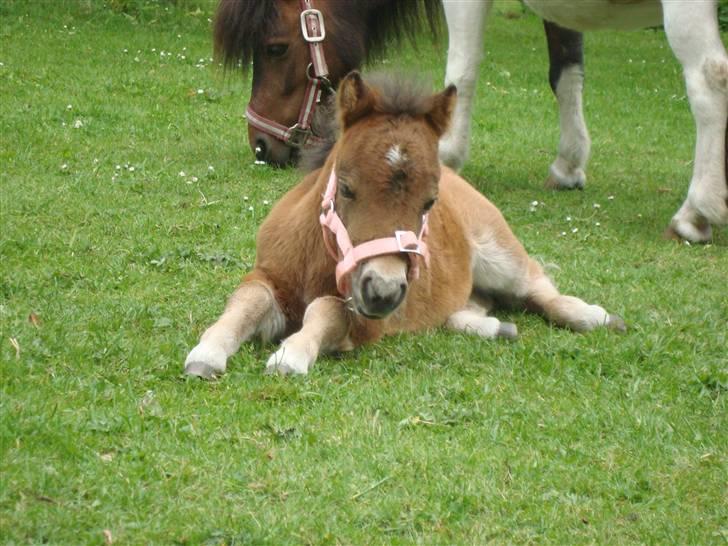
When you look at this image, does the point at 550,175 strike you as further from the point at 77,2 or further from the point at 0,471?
the point at 77,2

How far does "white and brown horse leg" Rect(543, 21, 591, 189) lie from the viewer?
28.5ft

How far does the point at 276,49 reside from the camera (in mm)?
8133

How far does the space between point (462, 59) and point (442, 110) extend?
3.55 m

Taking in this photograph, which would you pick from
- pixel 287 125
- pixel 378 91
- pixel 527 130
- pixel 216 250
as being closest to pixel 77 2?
pixel 527 130

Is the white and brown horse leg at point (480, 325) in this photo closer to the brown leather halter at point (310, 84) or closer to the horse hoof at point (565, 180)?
the brown leather halter at point (310, 84)

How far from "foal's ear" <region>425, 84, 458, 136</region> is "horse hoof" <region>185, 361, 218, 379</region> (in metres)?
1.26

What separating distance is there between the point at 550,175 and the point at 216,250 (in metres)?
3.35

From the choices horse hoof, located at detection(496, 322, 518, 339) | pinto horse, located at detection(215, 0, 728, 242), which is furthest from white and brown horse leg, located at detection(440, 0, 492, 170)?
horse hoof, located at detection(496, 322, 518, 339)

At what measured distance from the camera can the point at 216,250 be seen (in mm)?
6301

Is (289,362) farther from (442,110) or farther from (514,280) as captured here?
(514,280)

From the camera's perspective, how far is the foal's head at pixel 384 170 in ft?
14.1

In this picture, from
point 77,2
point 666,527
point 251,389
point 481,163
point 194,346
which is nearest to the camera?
point 666,527

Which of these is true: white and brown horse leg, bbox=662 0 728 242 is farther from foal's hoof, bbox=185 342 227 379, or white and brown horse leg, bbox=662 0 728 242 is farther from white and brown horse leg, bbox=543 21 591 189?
foal's hoof, bbox=185 342 227 379

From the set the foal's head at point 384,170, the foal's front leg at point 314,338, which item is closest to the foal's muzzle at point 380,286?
the foal's head at point 384,170
